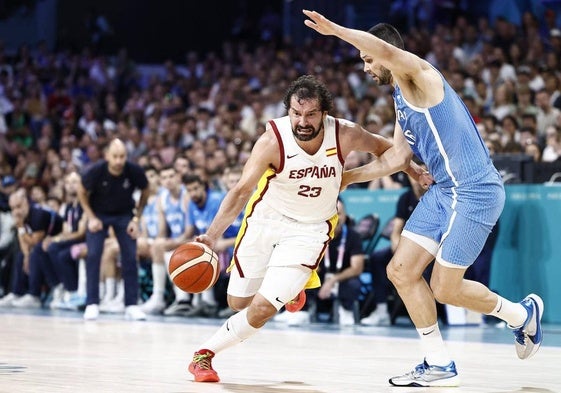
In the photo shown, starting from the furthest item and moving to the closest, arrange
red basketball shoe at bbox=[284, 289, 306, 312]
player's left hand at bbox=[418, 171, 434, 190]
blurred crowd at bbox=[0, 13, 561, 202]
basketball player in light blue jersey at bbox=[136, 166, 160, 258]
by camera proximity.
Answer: blurred crowd at bbox=[0, 13, 561, 202] → basketball player in light blue jersey at bbox=[136, 166, 160, 258] → red basketball shoe at bbox=[284, 289, 306, 312] → player's left hand at bbox=[418, 171, 434, 190]

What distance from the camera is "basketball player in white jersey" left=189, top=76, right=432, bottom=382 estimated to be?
6.67 meters

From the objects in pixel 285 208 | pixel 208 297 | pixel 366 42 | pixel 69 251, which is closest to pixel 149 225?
pixel 69 251

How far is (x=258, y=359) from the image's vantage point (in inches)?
319

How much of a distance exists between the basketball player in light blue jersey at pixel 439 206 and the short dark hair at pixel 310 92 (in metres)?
0.32

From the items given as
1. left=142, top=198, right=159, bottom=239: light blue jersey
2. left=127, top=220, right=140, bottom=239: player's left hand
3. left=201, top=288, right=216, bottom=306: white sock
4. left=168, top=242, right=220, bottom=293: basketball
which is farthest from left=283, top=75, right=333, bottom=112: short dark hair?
left=142, top=198, right=159, bottom=239: light blue jersey

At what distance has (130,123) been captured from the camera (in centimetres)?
2059

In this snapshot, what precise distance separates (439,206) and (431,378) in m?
0.97

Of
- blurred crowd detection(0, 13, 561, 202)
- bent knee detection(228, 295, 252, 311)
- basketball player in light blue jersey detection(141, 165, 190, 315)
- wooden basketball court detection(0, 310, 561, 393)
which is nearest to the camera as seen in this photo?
wooden basketball court detection(0, 310, 561, 393)

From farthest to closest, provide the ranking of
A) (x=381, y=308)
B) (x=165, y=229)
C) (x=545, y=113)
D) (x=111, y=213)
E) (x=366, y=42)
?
(x=545, y=113) < (x=165, y=229) < (x=111, y=213) < (x=381, y=308) < (x=366, y=42)

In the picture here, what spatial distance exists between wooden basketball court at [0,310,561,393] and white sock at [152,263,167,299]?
1.83 metres

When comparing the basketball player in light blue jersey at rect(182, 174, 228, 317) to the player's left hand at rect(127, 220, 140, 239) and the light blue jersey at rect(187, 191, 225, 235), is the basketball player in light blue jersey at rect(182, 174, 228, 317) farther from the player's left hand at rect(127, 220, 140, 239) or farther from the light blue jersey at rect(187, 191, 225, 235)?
the player's left hand at rect(127, 220, 140, 239)

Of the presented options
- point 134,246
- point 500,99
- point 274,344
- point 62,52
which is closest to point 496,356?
point 274,344

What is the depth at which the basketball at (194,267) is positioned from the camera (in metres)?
6.61

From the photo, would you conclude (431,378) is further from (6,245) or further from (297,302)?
(6,245)
